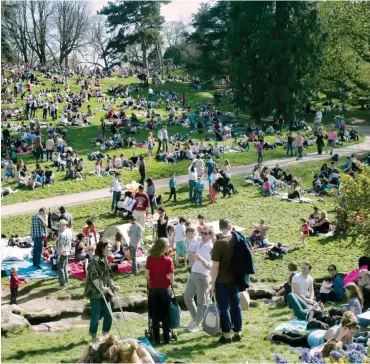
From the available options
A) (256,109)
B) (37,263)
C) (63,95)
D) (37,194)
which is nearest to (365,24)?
(256,109)

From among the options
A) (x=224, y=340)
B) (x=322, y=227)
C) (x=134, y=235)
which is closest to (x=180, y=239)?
(x=134, y=235)

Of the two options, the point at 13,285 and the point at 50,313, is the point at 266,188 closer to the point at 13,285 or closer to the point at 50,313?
the point at 13,285

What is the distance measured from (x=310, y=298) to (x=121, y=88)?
41801mm

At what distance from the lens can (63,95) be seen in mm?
45375

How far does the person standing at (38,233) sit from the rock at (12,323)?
390cm

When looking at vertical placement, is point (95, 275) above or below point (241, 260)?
below

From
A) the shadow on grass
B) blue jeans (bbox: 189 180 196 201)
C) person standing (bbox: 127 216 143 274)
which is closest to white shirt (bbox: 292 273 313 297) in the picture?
the shadow on grass

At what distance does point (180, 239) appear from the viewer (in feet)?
48.8

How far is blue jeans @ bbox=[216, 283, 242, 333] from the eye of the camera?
8234 mm

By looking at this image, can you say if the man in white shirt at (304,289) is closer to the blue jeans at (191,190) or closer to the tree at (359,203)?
the tree at (359,203)

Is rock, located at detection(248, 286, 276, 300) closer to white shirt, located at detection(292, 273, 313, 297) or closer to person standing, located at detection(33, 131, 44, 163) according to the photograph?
white shirt, located at detection(292, 273, 313, 297)

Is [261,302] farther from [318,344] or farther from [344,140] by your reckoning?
[344,140]

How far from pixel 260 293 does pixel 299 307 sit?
3.20 m

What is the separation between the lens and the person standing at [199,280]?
358 inches
